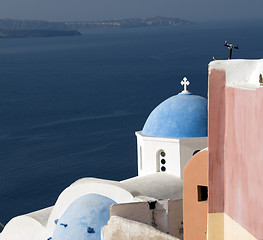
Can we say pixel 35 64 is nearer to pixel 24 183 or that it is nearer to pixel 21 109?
pixel 21 109

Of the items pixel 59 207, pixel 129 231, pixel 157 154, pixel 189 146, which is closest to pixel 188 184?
pixel 129 231

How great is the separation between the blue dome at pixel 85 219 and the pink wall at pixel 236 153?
17.1 feet

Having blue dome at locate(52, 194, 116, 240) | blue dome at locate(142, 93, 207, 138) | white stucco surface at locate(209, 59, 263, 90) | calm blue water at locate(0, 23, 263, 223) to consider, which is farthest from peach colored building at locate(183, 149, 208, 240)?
calm blue water at locate(0, 23, 263, 223)

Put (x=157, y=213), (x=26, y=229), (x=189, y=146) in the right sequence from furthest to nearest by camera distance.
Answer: (x=189, y=146) < (x=26, y=229) < (x=157, y=213)

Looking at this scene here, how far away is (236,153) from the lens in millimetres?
8141

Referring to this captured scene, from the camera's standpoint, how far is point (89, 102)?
66.1 meters

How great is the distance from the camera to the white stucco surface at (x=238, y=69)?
27.3ft

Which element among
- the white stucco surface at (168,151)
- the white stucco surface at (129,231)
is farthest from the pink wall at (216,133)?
the white stucco surface at (168,151)

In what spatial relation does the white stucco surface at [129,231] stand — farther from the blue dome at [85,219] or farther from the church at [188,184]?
the blue dome at [85,219]

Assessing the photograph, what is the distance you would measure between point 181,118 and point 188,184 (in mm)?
5164

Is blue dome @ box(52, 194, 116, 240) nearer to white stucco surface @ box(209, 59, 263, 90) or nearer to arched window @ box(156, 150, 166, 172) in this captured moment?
arched window @ box(156, 150, 166, 172)

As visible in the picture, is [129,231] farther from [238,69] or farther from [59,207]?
[238,69]

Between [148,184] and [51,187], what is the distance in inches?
871

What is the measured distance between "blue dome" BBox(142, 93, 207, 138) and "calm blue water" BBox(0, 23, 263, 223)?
16.6m
